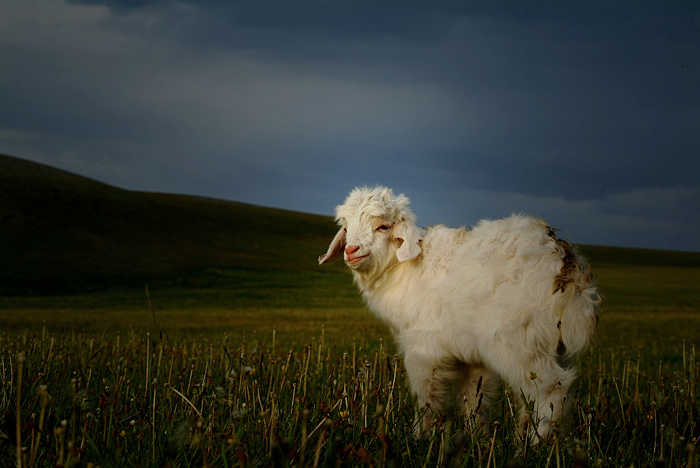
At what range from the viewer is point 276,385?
5.00 metres

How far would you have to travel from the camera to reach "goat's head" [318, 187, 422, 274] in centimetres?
579

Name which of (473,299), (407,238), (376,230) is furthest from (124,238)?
(473,299)

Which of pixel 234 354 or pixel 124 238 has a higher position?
pixel 234 354

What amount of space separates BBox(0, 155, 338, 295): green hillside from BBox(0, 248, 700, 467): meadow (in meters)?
4.34

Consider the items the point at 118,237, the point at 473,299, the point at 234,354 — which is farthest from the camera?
the point at 118,237

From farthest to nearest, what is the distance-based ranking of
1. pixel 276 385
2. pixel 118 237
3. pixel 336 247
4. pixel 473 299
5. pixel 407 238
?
pixel 118 237 < pixel 336 247 < pixel 407 238 < pixel 276 385 < pixel 473 299

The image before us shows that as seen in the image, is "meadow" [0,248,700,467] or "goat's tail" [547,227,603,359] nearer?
"meadow" [0,248,700,467]

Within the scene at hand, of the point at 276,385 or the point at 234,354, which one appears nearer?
the point at 276,385

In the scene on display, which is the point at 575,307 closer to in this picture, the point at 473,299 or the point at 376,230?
the point at 473,299

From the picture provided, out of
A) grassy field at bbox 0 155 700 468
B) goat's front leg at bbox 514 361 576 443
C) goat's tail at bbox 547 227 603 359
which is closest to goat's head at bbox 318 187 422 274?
grassy field at bbox 0 155 700 468

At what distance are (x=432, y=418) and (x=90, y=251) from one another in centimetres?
4480

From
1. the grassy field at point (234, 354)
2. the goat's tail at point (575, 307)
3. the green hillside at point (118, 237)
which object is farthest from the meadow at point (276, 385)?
the green hillside at point (118, 237)

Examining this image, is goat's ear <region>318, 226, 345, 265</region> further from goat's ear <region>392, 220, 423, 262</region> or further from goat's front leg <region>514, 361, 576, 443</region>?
goat's front leg <region>514, 361, 576, 443</region>

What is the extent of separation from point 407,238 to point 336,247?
1023 mm
